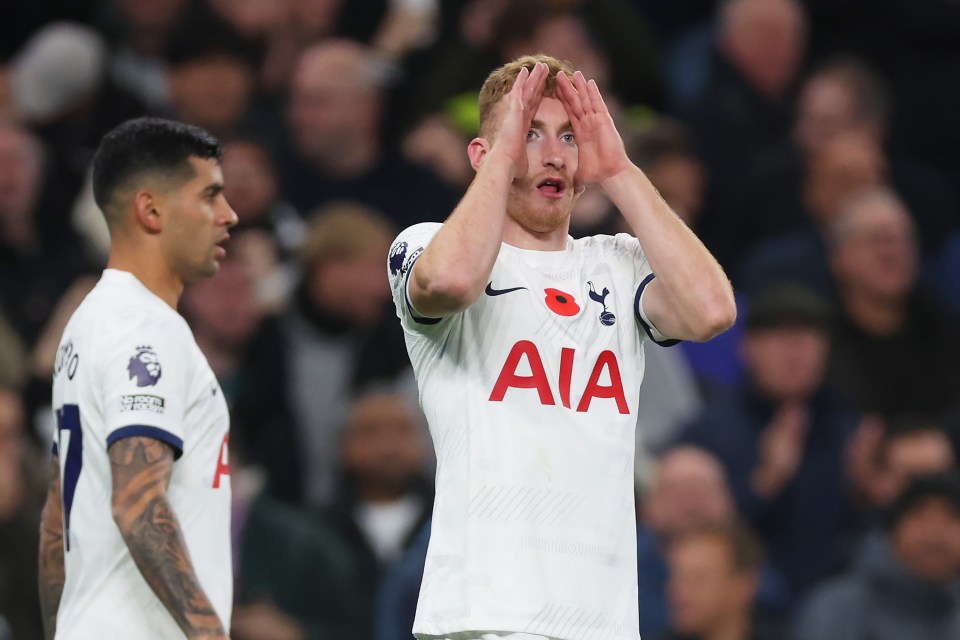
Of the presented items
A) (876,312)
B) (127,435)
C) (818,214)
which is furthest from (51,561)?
(818,214)

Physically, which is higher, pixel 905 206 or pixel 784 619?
pixel 905 206

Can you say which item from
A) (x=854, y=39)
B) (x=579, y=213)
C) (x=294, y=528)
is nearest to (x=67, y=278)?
(x=294, y=528)

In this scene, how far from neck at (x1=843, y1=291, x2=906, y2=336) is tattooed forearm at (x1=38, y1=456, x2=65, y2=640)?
212 inches

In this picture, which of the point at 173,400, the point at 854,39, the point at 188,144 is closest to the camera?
the point at 173,400

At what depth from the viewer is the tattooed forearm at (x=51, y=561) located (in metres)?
5.48

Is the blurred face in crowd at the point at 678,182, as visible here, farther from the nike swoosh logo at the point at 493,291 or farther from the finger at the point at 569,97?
the nike swoosh logo at the point at 493,291

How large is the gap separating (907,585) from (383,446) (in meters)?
2.58

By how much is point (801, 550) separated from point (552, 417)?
4.54 meters

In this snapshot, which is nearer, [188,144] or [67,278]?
[188,144]

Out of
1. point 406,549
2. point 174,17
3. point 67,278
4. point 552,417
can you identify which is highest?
point 174,17

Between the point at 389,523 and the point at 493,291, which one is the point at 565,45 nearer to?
the point at 389,523

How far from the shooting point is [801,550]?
8.79m

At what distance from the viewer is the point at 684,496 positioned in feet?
27.4

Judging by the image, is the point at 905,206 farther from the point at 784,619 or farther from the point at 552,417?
the point at 552,417
